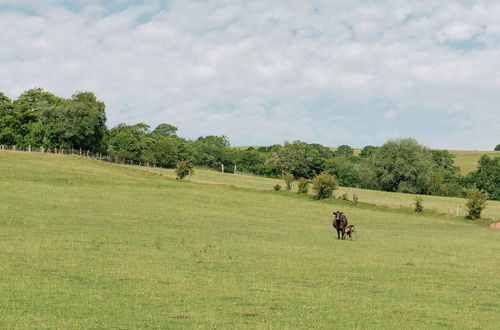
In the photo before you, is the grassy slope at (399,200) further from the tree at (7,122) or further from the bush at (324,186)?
the tree at (7,122)

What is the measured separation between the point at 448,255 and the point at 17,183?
169 ft

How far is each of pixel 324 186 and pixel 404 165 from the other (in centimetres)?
5834

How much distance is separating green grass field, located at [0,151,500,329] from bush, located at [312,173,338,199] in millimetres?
28243

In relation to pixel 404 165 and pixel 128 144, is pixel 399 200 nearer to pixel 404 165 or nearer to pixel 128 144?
pixel 404 165

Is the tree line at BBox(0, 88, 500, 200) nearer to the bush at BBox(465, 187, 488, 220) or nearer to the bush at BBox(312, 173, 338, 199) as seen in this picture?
the bush at BBox(312, 173, 338, 199)

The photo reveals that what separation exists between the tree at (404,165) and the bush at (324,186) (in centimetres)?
5608

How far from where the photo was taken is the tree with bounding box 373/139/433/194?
5197 inches

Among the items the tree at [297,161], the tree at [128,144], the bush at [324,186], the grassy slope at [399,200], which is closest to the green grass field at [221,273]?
the grassy slope at [399,200]

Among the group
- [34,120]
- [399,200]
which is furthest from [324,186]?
[34,120]

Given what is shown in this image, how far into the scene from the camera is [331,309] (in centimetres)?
1533

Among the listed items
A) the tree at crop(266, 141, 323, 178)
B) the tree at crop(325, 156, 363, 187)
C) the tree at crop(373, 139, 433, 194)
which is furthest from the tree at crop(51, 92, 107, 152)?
the tree at crop(325, 156, 363, 187)

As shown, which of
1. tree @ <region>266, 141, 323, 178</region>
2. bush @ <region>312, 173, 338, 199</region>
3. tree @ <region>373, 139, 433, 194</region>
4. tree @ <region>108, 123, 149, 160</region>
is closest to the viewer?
bush @ <region>312, 173, 338, 199</region>

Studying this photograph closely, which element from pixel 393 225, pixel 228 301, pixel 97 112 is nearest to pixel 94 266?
pixel 228 301

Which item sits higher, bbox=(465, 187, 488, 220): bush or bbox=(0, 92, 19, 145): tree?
bbox=(0, 92, 19, 145): tree
